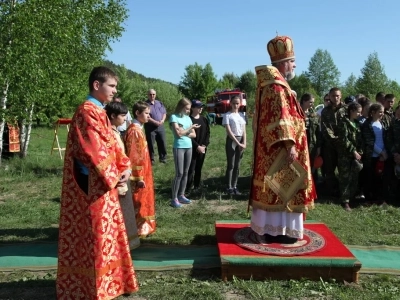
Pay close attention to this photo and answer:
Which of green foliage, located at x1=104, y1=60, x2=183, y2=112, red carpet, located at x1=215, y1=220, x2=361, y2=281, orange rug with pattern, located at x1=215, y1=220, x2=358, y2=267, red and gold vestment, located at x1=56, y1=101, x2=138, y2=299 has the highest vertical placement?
green foliage, located at x1=104, y1=60, x2=183, y2=112

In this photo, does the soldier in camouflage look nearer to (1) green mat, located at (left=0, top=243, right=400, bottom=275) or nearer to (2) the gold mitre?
(1) green mat, located at (left=0, top=243, right=400, bottom=275)

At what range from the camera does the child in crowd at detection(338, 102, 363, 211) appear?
25.4 ft

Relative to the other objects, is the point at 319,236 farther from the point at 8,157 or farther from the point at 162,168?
the point at 8,157

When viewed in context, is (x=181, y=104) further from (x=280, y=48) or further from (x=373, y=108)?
(x=373, y=108)

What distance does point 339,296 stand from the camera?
4117 mm

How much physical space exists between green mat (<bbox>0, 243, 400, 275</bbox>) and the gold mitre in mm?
2383

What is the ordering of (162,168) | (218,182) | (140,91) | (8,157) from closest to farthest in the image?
(218,182)
(162,168)
(8,157)
(140,91)

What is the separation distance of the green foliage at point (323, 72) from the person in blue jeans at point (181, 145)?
76.6m

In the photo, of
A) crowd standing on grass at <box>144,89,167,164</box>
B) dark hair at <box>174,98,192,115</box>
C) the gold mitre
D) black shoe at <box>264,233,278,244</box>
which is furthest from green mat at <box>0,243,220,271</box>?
crowd standing on grass at <box>144,89,167,164</box>

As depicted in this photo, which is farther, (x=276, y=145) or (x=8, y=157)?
(x=8, y=157)

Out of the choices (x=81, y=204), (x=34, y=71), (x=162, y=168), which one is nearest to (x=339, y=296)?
(x=81, y=204)

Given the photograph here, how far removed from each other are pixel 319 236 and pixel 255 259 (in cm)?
112

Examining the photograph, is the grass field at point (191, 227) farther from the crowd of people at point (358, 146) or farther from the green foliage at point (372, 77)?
the green foliage at point (372, 77)

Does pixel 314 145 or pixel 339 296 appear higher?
pixel 314 145
